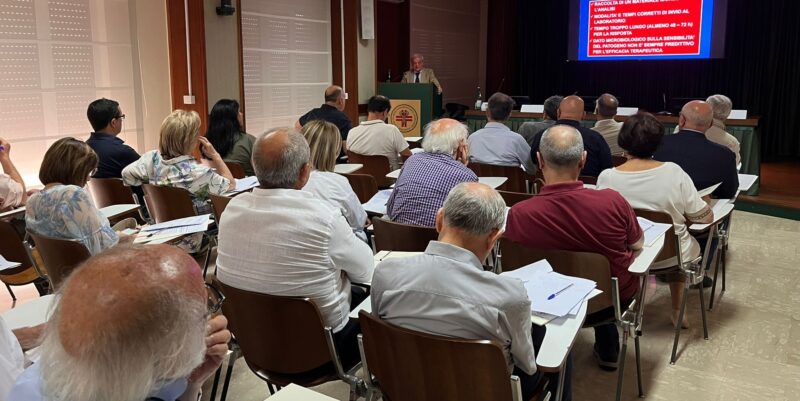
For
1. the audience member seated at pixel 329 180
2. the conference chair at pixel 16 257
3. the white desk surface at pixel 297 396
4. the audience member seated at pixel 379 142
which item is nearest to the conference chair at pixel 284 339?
the white desk surface at pixel 297 396

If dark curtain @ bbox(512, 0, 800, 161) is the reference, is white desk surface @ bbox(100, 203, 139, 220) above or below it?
below

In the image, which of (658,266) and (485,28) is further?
(485,28)

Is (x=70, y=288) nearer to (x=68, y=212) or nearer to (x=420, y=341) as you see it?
(x=420, y=341)

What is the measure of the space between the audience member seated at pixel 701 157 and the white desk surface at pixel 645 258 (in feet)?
3.75

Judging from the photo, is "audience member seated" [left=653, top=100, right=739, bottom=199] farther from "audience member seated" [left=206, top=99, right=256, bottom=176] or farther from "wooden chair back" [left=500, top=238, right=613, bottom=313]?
"audience member seated" [left=206, top=99, right=256, bottom=176]

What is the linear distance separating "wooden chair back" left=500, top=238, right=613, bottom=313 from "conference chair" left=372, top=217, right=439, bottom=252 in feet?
1.06

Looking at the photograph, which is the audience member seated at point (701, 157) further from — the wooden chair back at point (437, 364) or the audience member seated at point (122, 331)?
the audience member seated at point (122, 331)

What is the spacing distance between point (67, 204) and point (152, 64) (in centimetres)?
406

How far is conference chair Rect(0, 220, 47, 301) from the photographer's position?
2.97 m

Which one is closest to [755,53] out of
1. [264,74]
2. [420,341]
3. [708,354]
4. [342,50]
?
[342,50]

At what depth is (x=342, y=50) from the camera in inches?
336

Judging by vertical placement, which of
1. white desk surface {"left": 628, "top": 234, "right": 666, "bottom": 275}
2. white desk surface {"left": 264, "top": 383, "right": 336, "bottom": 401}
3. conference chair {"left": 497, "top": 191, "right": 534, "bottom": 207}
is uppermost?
conference chair {"left": 497, "top": 191, "right": 534, "bottom": 207}

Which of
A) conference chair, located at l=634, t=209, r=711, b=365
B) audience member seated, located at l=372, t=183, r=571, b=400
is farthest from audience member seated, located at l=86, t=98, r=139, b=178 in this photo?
conference chair, located at l=634, t=209, r=711, b=365

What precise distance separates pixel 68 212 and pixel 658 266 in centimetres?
279
